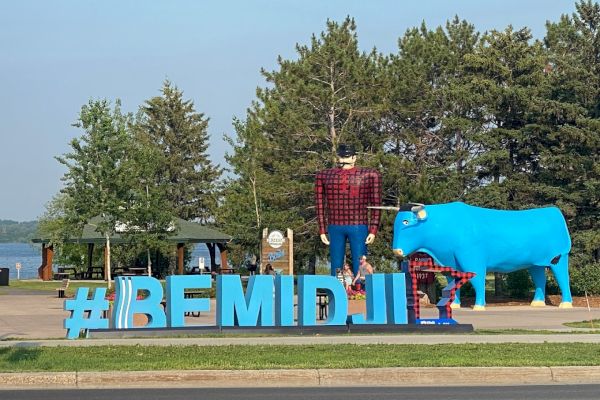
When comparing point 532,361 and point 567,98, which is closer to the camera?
point 532,361

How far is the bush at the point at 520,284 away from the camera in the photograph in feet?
117

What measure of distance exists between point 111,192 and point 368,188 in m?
17.2

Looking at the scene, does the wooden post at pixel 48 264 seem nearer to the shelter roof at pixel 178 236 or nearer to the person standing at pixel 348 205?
the shelter roof at pixel 178 236

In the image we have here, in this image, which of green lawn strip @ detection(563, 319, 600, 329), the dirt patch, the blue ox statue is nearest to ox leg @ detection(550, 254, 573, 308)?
the blue ox statue

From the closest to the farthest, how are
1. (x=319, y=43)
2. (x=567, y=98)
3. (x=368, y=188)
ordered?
(x=368, y=188) < (x=567, y=98) < (x=319, y=43)

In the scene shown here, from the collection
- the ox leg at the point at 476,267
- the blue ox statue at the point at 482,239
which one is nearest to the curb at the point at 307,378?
the blue ox statue at the point at 482,239

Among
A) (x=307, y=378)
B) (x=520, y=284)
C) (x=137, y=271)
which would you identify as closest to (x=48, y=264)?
(x=137, y=271)

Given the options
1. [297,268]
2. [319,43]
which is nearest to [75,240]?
[297,268]

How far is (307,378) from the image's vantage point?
13555 mm

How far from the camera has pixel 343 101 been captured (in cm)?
4306

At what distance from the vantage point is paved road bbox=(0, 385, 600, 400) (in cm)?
1225

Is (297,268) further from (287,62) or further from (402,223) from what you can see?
(402,223)

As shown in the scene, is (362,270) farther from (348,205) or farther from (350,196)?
(350,196)

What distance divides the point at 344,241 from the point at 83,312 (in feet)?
35.5
